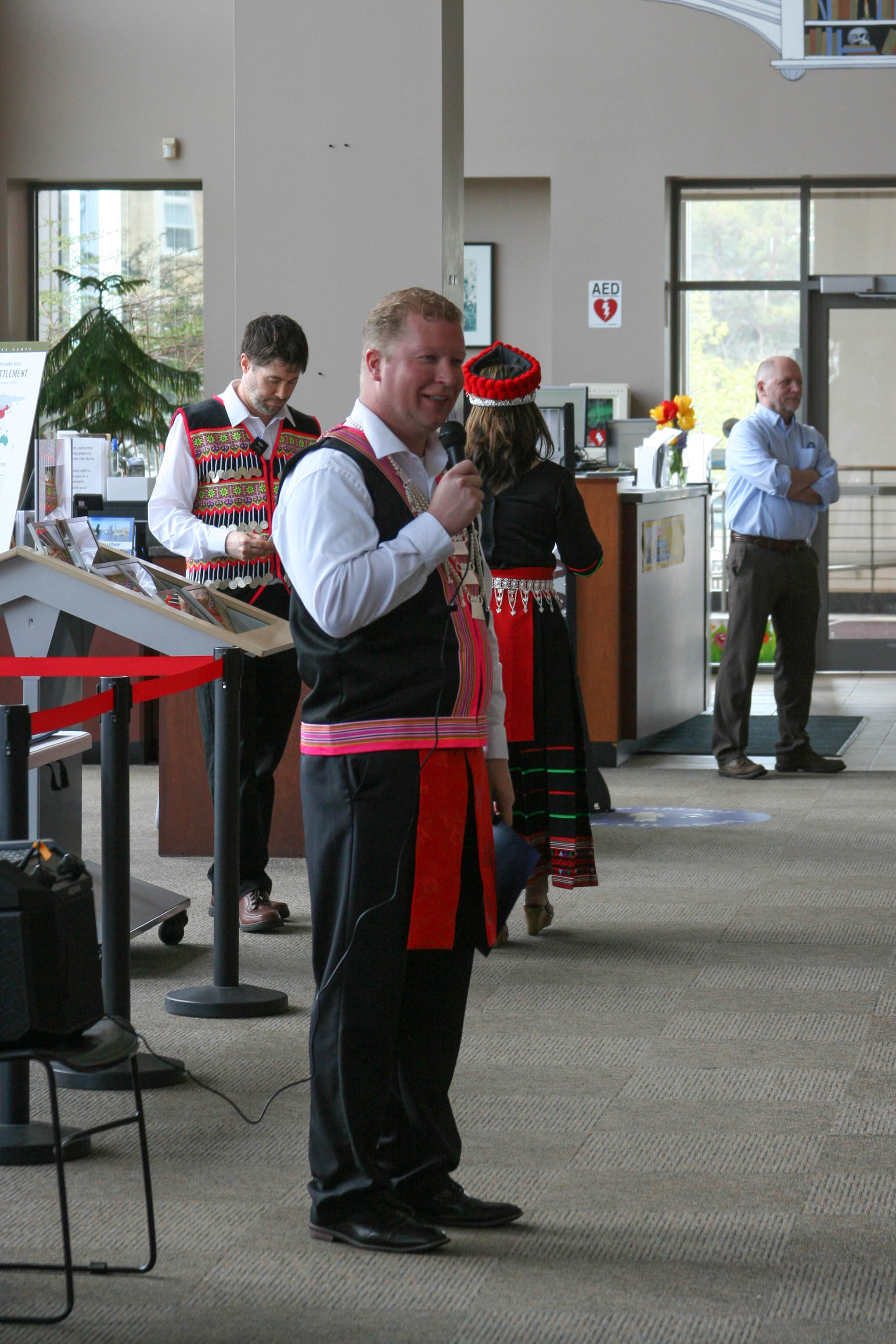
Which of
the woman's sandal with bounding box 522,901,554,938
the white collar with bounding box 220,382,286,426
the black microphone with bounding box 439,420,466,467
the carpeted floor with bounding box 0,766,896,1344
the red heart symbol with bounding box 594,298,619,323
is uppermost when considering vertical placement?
the red heart symbol with bounding box 594,298,619,323

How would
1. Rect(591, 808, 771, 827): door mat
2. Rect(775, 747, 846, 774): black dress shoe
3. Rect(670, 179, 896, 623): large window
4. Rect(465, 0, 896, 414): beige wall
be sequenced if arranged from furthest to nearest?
1. Rect(670, 179, 896, 623): large window
2. Rect(465, 0, 896, 414): beige wall
3. Rect(775, 747, 846, 774): black dress shoe
4. Rect(591, 808, 771, 827): door mat

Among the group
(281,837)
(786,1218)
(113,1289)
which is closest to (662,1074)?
(786,1218)

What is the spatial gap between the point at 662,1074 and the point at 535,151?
29.6ft

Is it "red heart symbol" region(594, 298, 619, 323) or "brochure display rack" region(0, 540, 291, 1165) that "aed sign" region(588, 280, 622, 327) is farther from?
"brochure display rack" region(0, 540, 291, 1165)

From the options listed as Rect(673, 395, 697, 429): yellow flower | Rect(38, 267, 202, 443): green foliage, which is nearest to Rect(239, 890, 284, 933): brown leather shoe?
Rect(673, 395, 697, 429): yellow flower

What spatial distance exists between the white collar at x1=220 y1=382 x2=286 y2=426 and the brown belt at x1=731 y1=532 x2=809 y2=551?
3.16 m

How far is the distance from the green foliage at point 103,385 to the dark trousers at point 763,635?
5034 mm

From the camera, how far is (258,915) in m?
4.75

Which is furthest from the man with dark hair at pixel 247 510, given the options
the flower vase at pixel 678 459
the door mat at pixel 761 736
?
the flower vase at pixel 678 459

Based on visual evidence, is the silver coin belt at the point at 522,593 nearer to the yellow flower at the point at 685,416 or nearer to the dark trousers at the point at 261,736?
the dark trousers at the point at 261,736

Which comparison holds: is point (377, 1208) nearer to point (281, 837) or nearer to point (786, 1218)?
point (786, 1218)

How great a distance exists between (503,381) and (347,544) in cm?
223

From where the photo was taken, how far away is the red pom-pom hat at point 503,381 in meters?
4.52

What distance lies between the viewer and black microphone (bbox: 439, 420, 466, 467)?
2.54m
